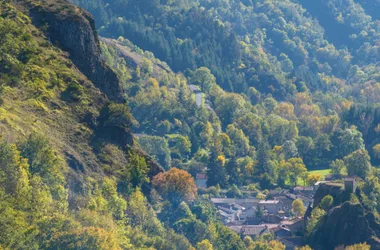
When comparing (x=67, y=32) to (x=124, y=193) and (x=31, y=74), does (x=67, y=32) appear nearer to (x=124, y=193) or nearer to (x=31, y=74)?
(x=31, y=74)

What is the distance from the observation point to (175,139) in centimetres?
15912

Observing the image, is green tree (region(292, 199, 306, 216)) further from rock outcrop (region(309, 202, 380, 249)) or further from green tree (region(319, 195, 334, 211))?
rock outcrop (region(309, 202, 380, 249))

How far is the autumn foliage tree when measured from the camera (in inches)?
3812

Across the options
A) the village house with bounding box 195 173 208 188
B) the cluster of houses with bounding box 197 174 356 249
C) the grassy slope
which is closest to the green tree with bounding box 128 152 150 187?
the grassy slope

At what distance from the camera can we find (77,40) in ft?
324

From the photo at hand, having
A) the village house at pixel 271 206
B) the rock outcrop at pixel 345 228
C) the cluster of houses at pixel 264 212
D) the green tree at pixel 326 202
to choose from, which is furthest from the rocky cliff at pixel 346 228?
the village house at pixel 271 206

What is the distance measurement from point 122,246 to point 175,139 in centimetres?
8374

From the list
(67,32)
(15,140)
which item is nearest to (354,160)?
(67,32)

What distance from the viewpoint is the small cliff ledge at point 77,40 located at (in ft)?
322

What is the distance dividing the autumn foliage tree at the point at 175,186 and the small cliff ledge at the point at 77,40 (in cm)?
863

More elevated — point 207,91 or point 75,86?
point 75,86

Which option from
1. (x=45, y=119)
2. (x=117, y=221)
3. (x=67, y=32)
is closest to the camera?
(x=117, y=221)

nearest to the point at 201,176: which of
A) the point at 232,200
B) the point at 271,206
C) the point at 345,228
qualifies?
the point at 232,200

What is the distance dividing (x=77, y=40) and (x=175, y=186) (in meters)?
16.6
